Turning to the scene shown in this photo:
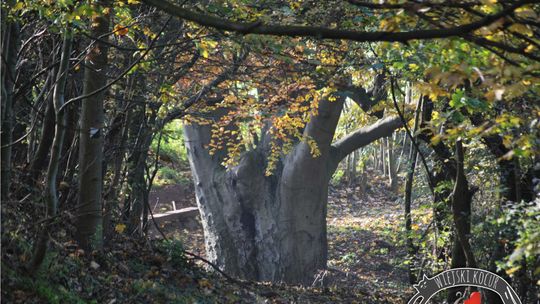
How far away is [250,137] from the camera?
1389 cm

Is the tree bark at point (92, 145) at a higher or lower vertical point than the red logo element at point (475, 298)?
higher

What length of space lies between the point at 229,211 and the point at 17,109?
7706mm

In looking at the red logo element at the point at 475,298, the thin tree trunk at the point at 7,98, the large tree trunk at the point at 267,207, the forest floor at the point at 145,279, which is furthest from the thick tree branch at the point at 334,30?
the large tree trunk at the point at 267,207

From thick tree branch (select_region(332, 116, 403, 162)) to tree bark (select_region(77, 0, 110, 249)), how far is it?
6.36 metres

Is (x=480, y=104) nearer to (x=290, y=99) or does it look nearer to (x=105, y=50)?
(x=105, y=50)

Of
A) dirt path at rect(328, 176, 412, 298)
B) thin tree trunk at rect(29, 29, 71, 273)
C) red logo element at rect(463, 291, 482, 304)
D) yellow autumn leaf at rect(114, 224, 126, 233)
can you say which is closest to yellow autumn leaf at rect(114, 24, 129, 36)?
thin tree trunk at rect(29, 29, 71, 273)

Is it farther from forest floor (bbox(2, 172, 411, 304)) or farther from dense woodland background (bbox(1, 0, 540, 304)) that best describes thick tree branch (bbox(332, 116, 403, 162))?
forest floor (bbox(2, 172, 411, 304))

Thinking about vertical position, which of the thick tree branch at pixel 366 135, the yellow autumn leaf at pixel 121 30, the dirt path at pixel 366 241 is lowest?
the dirt path at pixel 366 241

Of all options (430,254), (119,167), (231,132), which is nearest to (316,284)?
(231,132)

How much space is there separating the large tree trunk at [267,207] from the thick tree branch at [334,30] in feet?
32.3

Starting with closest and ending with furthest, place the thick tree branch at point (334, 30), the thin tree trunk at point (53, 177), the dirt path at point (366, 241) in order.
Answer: the thick tree branch at point (334, 30) → the thin tree trunk at point (53, 177) → the dirt path at point (366, 241)

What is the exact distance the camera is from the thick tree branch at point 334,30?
2.83 m
